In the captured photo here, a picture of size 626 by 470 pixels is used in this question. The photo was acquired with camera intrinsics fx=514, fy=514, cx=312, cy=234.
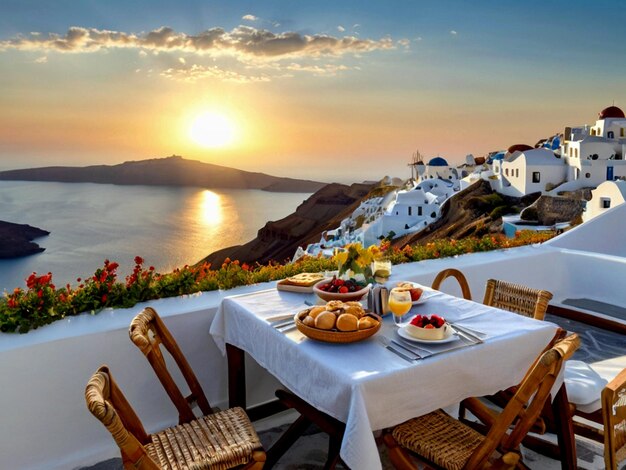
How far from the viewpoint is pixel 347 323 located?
2.07 metres

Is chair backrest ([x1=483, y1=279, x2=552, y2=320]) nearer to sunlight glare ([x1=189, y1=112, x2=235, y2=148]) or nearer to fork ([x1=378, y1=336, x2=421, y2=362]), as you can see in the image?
fork ([x1=378, y1=336, x2=421, y2=362])

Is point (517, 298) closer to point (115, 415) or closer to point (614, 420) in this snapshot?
point (614, 420)

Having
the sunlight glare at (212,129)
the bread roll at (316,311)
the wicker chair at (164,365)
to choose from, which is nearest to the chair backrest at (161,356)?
the wicker chair at (164,365)

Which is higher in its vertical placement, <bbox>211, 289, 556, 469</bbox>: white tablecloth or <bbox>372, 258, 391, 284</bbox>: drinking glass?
<bbox>372, 258, 391, 284</bbox>: drinking glass

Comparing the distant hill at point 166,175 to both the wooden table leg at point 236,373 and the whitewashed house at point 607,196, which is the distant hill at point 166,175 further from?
the whitewashed house at point 607,196

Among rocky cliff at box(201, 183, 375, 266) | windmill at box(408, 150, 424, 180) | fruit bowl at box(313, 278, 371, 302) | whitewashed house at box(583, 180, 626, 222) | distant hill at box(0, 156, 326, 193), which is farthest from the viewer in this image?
windmill at box(408, 150, 424, 180)

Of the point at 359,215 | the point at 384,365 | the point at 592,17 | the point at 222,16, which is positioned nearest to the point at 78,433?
the point at 384,365

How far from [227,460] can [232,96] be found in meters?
20.6

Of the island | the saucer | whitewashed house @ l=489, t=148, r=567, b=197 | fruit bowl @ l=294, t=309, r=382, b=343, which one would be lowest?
whitewashed house @ l=489, t=148, r=567, b=197

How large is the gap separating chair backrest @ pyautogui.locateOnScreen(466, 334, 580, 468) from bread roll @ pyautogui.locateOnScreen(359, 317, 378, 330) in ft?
1.91

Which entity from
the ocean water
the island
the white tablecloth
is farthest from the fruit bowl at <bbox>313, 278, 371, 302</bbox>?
the island

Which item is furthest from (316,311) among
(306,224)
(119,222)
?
(306,224)

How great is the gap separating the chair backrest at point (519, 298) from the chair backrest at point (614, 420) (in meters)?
0.84

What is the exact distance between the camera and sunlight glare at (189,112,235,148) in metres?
14.1
